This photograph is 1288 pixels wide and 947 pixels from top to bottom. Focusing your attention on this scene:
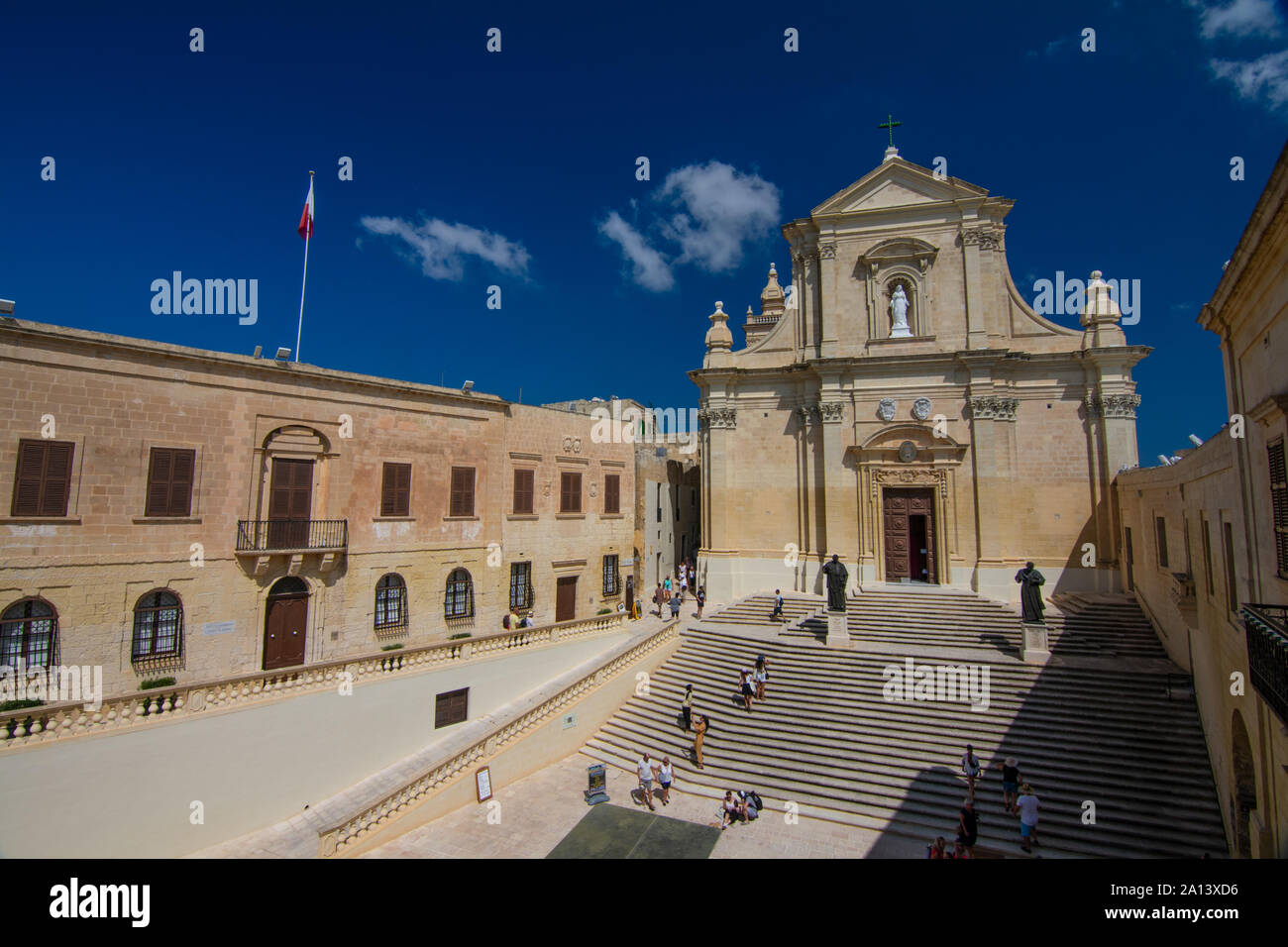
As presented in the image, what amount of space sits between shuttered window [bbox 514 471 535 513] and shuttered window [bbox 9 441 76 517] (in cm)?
1203

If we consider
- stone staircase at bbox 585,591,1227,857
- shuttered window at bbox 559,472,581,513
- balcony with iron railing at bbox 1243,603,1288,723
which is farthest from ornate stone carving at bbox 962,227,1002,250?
balcony with iron railing at bbox 1243,603,1288,723

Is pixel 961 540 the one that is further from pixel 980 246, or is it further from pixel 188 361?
pixel 188 361

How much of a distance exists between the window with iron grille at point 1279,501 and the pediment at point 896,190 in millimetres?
20219

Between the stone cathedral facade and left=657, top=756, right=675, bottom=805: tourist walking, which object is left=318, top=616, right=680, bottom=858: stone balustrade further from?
the stone cathedral facade

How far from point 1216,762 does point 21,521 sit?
25787 mm

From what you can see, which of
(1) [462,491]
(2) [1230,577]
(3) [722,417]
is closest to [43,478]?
(1) [462,491]

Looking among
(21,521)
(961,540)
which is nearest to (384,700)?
(21,521)

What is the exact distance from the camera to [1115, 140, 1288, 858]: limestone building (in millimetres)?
7492

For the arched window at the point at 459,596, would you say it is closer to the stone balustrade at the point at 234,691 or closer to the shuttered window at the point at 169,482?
the stone balustrade at the point at 234,691

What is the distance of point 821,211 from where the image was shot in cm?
2641

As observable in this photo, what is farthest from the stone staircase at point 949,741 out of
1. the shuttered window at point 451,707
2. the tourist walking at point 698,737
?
the shuttered window at point 451,707

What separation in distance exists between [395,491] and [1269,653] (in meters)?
19.9

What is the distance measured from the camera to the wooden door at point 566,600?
950 inches
